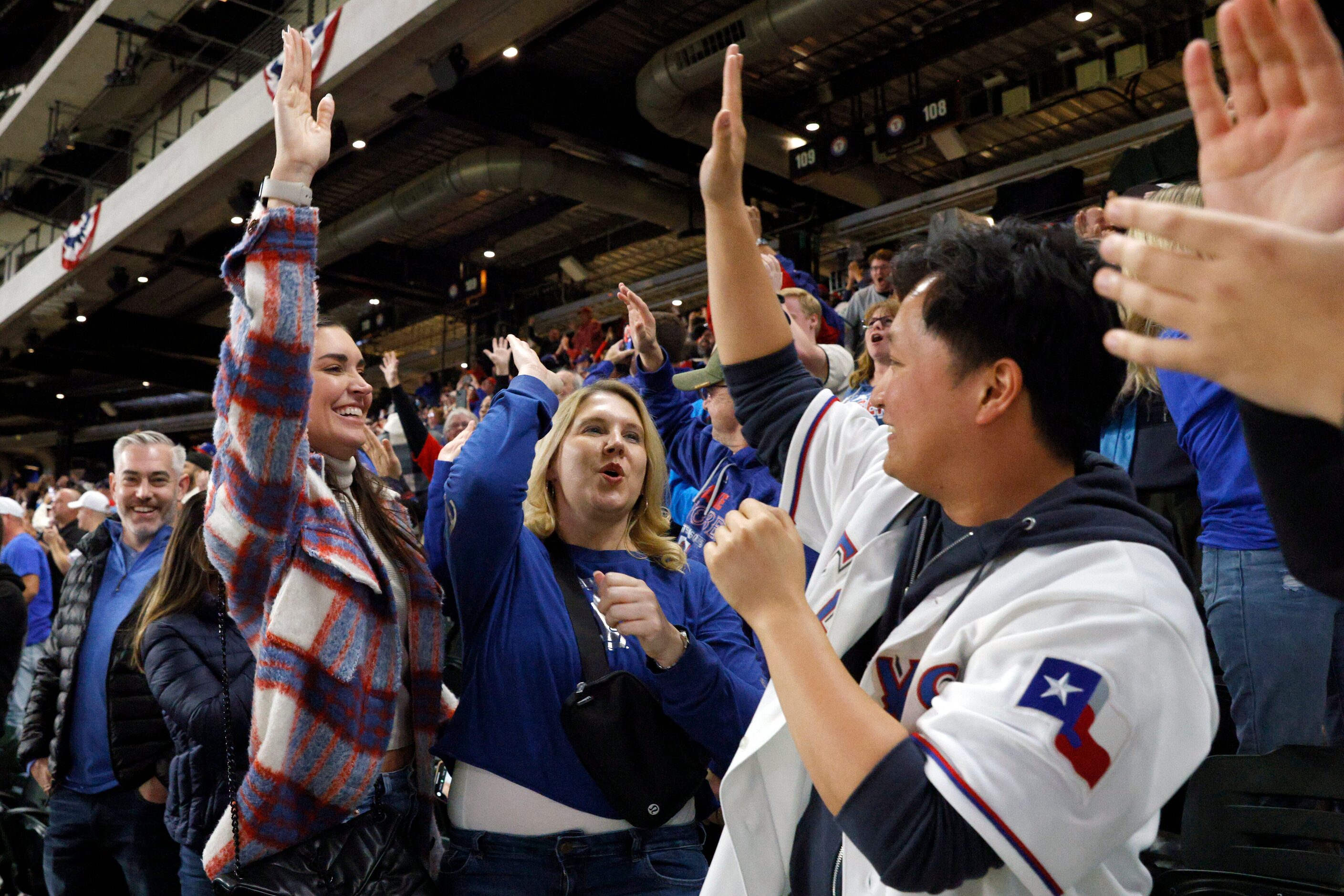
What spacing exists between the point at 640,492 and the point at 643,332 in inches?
38.3

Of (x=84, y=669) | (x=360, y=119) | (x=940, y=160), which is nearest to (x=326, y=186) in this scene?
(x=360, y=119)

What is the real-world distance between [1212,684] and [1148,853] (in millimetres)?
1249

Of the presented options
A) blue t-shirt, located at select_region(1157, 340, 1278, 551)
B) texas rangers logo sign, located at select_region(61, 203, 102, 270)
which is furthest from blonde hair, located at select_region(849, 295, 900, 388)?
texas rangers logo sign, located at select_region(61, 203, 102, 270)

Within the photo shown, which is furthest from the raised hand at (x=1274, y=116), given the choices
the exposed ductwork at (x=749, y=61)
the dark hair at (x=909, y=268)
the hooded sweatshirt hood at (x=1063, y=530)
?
the exposed ductwork at (x=749, y=61)

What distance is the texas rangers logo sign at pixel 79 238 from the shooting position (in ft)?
43.8

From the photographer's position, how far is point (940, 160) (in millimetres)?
10945

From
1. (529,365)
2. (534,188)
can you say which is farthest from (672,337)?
(534,188)

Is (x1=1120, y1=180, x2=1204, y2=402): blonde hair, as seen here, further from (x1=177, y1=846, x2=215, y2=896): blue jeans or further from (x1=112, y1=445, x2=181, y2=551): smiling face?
(x1=112, y1=445, x2=181, y2=551): smiling face

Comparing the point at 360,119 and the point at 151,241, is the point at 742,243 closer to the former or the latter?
the point at 360,119

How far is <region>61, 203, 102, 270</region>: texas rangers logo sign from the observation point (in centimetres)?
1335

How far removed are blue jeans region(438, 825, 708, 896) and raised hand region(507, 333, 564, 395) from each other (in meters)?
0.87

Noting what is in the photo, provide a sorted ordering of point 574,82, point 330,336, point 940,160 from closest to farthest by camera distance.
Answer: point 330,336 < point 574,82 < point 940,160

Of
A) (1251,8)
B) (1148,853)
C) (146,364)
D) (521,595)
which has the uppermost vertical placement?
(146,364)

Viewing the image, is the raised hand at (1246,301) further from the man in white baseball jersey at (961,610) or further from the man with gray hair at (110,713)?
the man with gray hair at (110,713)
